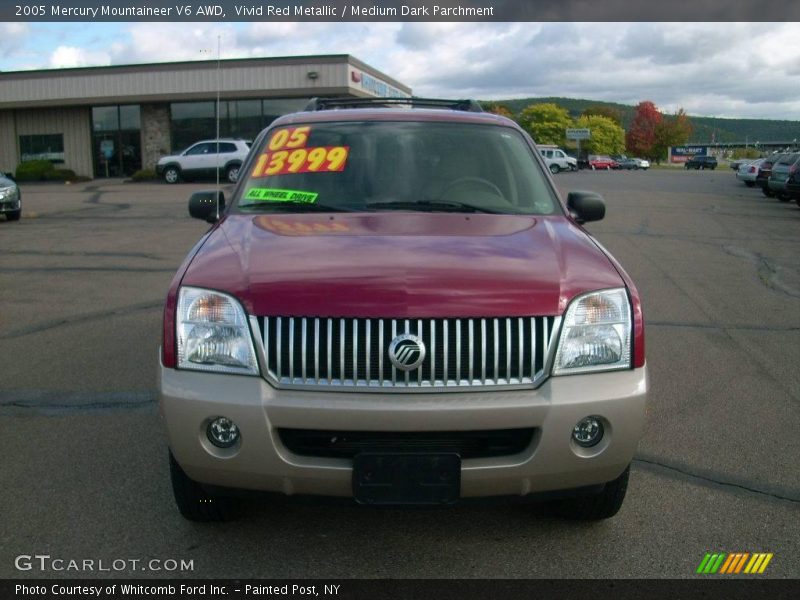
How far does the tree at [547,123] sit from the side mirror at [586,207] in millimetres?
101004

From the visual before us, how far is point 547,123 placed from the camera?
103 meters

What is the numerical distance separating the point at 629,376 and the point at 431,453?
818 mm

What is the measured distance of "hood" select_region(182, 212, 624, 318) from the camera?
2.98m

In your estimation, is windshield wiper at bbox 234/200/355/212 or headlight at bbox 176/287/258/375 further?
windshield wiper at bbox 234/200/355/212

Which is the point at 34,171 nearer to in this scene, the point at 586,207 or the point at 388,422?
the point at 586,207

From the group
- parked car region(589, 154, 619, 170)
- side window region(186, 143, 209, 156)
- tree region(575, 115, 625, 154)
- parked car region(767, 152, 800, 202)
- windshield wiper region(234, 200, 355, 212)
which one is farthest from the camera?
tree region(575, 115, 625, 154)

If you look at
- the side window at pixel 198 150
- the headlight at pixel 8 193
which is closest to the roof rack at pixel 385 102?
the headlight at pixel 8 193

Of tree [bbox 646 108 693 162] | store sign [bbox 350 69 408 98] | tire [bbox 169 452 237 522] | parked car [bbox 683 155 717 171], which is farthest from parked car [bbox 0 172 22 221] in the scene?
tree [bbox 646 108 693 162]

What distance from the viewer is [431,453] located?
9.54 ft

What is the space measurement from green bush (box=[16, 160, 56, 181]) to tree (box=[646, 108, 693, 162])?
116m
